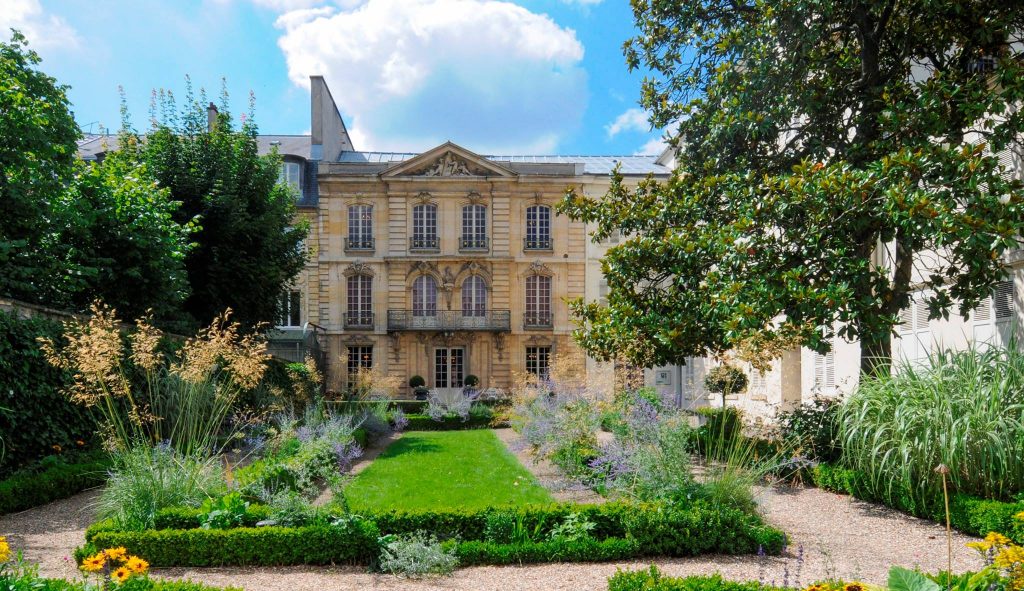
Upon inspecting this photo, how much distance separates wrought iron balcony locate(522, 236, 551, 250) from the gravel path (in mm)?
19597

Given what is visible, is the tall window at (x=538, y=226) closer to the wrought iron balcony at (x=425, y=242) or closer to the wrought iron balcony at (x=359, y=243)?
the wrought iron balcony at (x=425, y=242)

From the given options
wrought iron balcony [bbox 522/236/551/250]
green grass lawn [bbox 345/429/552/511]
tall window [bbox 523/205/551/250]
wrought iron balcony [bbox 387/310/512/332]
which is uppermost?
tall window [bbox 523/205/551/250]

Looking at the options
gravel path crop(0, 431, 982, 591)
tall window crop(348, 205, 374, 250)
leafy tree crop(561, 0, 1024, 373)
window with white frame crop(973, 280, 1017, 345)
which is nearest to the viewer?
gravel path crop(0, 431, 982, 591)

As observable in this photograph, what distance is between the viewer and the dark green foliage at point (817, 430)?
8328 mm

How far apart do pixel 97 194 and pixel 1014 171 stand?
12859 mm

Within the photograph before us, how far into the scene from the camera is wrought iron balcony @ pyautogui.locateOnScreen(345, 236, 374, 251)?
2561cm

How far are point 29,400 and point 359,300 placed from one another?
57.4ft

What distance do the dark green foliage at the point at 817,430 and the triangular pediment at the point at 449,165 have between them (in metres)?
18.1

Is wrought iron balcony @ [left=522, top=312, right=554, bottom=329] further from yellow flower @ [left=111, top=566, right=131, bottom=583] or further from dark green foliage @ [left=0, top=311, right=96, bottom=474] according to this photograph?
yellow flower @ [left=111, top=566, right=131, bottom=583]

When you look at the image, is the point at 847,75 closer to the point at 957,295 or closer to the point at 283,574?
the point at 957,295

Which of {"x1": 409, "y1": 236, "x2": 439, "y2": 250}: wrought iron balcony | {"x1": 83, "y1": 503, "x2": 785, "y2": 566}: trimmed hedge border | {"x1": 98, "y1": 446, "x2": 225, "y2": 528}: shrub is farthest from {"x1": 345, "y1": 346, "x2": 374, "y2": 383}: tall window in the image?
{"x1": 83, "y1": 503, "x2": 785, "y2": 566}: trimmed hedge border

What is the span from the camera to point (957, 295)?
7324 millimetres

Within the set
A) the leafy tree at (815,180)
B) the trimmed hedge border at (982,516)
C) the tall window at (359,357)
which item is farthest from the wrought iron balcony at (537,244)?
the trimmed hedge border at (982,516)

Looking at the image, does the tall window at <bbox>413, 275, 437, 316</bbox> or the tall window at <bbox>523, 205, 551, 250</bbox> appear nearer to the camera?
the tall window at <bbox>413, 275, 437, 316</bbox>
